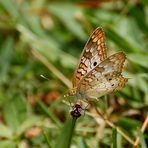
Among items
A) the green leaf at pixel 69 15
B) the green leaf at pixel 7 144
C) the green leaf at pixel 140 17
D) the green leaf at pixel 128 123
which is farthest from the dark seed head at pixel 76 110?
the green leaf at pixel 69 15

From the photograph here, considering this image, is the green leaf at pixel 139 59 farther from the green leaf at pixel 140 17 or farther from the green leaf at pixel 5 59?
the green leaf at pixel 5 59

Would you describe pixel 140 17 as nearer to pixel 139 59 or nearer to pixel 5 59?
pixel 139 59

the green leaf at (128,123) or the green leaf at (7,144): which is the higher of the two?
the green leaf at (128,123)

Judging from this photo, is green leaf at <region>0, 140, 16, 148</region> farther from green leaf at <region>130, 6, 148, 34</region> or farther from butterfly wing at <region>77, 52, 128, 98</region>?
green leaf at <region>130, 6, 148, 34</region>

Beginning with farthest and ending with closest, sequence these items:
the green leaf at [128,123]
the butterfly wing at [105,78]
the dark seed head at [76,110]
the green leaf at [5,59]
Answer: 1. the green leaf at [5,59]
2. the green leaf at [128,123]
3. the dark seed head at [76,110]
4. the butterfly wing at [105,78]

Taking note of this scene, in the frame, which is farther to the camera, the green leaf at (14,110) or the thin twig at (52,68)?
→ the thin twig at (52,68)

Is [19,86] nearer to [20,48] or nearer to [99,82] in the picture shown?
[20,48]

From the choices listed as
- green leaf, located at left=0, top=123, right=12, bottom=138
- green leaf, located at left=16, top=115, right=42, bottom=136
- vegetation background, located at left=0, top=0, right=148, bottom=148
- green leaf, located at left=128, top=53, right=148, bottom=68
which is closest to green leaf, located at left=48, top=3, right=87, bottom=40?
vegetation background, located at left=0, top=0, right=148, bottom=148
